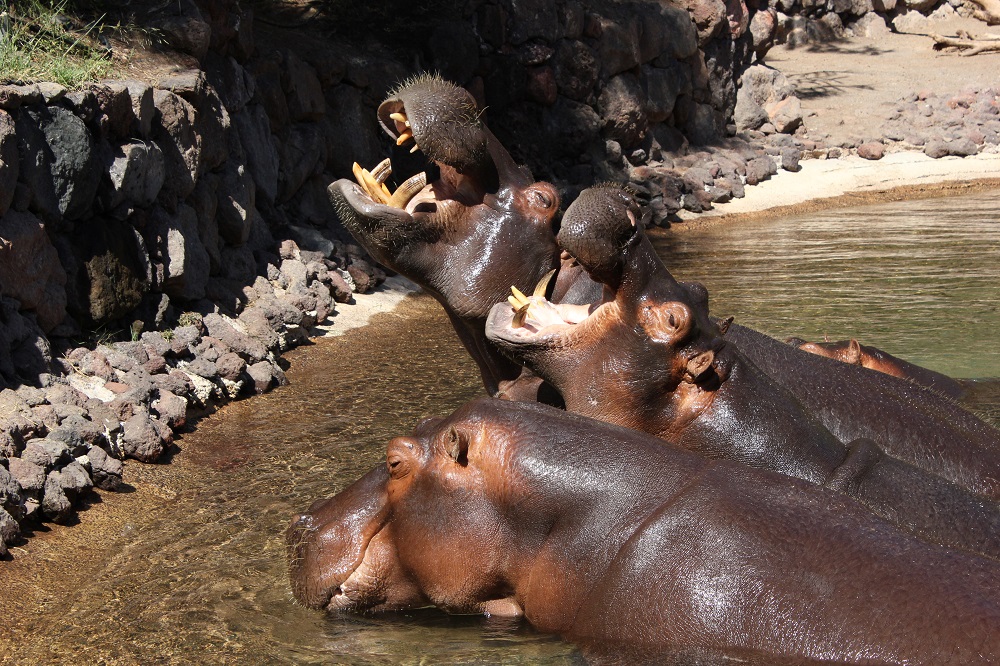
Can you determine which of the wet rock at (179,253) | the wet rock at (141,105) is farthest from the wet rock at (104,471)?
the wet rock at (141,105)

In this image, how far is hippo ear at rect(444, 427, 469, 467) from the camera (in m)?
2.96

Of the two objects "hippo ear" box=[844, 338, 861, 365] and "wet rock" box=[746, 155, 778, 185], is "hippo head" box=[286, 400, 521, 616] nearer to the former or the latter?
"hippo ear" box=[844, 338, 861, 365]

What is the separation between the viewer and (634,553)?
2777 mm

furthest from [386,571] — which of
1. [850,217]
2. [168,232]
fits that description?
[850,217]

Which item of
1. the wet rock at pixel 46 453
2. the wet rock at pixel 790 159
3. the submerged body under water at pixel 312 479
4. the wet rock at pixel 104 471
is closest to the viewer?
the submerged body under water at pixel 312 479

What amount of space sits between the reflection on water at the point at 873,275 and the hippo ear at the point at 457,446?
3836 mm

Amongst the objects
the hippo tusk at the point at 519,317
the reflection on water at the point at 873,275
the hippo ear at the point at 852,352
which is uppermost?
the hippo tusk at the point at 519,317

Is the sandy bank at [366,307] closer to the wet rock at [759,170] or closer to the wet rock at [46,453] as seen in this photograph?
the wet rock at [46,453]

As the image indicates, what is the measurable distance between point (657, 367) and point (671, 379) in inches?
2.5

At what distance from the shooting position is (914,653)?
96.2 inches

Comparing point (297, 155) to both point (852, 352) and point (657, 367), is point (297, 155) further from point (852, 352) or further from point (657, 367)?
point (657, 367)

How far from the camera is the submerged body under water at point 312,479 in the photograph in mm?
3279

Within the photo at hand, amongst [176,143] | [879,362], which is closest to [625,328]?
[879,362]

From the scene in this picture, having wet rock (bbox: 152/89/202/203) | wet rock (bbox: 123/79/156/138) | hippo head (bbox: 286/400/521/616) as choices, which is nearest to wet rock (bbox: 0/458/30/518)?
hippo head (bbox: 286/400/521/616)
